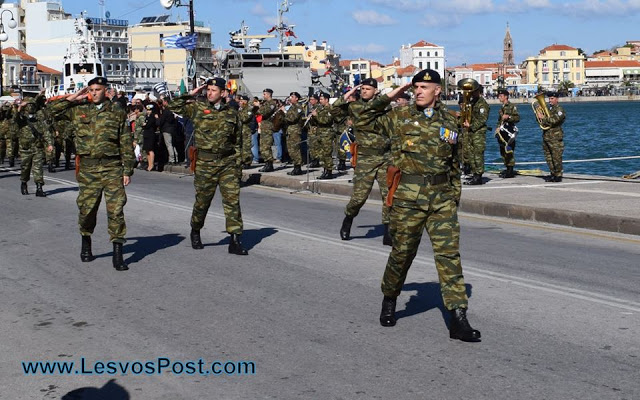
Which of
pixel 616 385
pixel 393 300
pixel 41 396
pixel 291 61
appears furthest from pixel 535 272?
pixel 291 61

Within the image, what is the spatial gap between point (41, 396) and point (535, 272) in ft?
19.1

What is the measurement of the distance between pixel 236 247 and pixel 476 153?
9022 millimetres

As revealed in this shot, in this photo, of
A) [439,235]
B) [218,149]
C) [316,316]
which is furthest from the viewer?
[218,149]

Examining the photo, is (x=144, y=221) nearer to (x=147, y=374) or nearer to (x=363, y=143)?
(x=363, y=143)

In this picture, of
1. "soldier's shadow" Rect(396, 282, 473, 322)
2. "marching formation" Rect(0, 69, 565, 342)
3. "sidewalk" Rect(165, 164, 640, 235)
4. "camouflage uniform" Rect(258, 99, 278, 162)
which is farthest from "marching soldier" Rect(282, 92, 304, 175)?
"soldier's shadow" Rect(396, 282, 473, 322)

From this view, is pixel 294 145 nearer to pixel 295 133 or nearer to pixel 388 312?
pixel 295 133

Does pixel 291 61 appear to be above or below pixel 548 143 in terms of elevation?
above

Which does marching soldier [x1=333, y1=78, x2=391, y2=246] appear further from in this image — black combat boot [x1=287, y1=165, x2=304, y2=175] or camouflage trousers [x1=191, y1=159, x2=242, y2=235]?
black combat boot [x1=287, y1=165, x2=304, y2=175]

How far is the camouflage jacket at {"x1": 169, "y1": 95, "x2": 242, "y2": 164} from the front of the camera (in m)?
11.5

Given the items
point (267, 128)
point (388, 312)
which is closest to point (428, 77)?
point (388, 312)

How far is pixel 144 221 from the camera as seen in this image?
15250 mm

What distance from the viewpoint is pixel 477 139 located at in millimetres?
19828

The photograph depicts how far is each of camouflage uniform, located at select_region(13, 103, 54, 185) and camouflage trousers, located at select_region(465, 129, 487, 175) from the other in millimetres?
8306

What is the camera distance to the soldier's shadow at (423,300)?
8.44 meters
